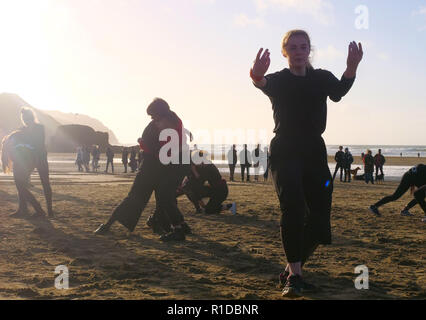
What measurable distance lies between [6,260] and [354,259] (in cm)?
382

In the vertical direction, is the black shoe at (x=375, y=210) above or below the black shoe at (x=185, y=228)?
below

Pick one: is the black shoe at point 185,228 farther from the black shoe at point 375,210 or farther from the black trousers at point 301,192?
the black shoe at point 375,210

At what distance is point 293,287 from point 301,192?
28.6 inches

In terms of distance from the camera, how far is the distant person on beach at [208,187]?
898 centimetres

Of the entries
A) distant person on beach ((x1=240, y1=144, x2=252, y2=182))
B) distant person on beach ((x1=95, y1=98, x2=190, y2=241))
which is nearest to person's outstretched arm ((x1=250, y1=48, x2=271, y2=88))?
distant person on beach ((x1=95, y1=98, x2=190, y2=241))

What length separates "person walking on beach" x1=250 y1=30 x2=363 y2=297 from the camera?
3.54 m

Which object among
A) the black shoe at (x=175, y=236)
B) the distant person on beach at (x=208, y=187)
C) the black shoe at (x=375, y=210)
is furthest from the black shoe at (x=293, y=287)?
the black shoe at (x=375, y=210)

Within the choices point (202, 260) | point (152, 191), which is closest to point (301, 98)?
point (202, 260)

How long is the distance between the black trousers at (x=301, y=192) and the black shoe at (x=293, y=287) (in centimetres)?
14

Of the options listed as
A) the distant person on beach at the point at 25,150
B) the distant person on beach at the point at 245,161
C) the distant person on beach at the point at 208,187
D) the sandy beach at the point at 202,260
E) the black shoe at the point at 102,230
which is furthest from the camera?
the distant person on beach at the point at 245,161

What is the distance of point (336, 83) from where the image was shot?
365cm

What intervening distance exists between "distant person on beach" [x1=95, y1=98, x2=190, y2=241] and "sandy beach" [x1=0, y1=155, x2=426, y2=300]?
35cm

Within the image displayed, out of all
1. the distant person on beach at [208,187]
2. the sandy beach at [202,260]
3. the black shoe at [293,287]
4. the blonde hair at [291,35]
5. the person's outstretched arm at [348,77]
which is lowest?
the sandy beach at [202,260]
